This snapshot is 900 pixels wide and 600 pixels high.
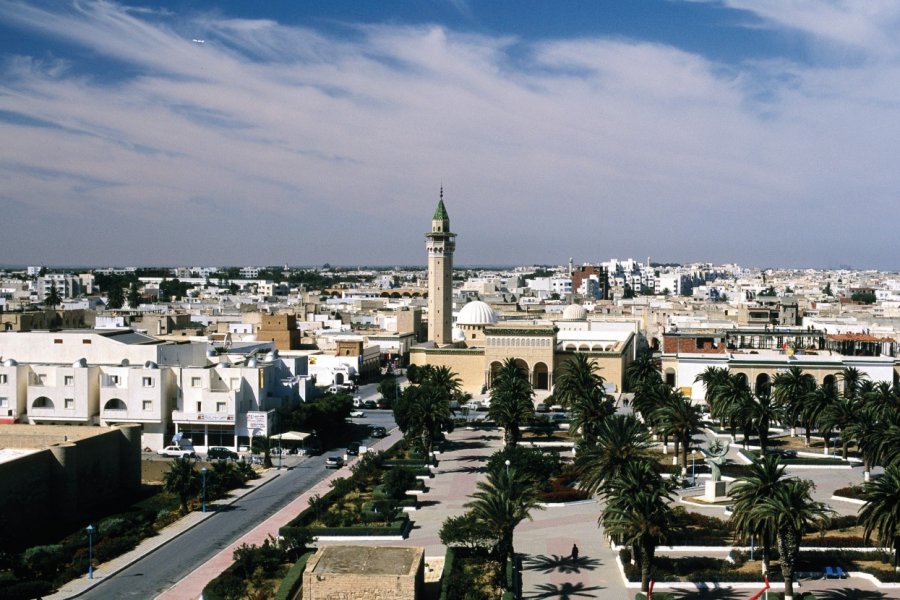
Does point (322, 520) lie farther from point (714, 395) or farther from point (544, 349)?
point (544, 349)

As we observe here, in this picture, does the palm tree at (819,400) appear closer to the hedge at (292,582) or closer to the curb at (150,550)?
the curb at (150,550)

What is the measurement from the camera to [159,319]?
265ft

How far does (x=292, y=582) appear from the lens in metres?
22.8

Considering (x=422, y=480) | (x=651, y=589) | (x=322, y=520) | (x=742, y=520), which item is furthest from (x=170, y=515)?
(x=742, y=520)

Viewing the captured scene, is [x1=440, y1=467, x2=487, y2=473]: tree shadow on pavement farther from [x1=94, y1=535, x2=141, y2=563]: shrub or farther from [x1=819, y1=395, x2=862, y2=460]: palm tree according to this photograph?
[x1=819, y1=395, x2=862, y2=460]: palm tree

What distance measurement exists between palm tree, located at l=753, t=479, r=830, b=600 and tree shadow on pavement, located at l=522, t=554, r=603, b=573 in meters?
5.74

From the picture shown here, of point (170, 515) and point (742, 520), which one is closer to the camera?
point (742, 520)

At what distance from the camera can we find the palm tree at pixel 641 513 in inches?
870

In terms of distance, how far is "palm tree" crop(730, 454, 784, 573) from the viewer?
21.6m

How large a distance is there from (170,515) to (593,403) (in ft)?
56.3

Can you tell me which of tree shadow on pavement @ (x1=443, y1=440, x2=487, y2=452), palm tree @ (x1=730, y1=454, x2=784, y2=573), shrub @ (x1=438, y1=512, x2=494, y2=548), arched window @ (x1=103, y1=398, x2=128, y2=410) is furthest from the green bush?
tree shadow on pavement @ (x1=443, y1=440, x2=487, y2=452)

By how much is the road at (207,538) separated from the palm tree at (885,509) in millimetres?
18891

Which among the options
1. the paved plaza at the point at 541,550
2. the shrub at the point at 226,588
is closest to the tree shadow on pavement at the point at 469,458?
the paved plaza at the point at 541,550

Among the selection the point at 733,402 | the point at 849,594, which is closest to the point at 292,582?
Answer: the point at 849,594
